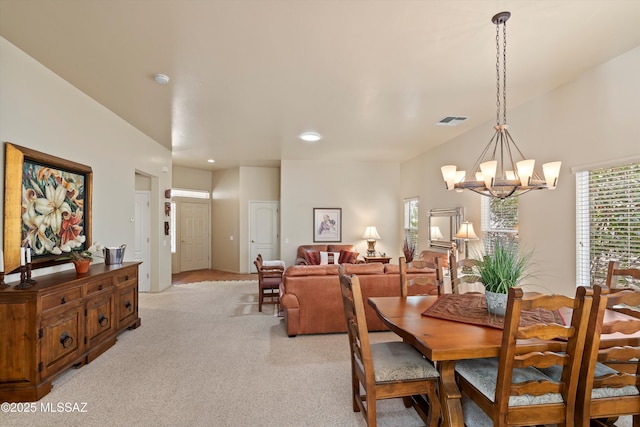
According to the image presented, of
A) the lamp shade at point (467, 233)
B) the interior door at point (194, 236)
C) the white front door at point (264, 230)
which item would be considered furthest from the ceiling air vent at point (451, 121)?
the interior door at point (194, 236)

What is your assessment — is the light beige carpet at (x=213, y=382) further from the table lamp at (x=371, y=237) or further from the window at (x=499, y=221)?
the table lamp at (x=371, y=237)

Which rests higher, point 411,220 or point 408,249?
point 411,220

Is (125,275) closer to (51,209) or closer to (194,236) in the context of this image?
(51,209)

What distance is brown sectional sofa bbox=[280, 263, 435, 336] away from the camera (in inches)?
158

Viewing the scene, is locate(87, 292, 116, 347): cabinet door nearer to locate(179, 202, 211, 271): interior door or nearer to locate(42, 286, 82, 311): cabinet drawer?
locate(42, 286, 82, 311): cabinet drawer

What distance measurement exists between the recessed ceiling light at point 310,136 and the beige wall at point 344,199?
78.8 inches

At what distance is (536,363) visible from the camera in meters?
1.58

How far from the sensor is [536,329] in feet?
5.04

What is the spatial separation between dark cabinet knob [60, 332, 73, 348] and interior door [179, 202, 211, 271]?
6.13 m

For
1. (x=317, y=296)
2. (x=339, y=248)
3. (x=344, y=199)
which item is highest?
(x=344, y=199)

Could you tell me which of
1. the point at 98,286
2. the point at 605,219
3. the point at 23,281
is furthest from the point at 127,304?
the point at 605,219

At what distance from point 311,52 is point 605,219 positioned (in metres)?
3.21

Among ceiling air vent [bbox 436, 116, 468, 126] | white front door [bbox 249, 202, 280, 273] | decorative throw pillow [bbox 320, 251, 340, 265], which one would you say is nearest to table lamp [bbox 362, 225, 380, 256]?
decorative throw pillow [bbox 320, 251, 340, 265]

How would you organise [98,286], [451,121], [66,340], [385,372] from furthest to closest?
[451,121], [98,286], [66,340], [385,372]
